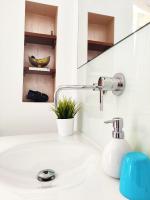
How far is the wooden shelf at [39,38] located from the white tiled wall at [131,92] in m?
0.49

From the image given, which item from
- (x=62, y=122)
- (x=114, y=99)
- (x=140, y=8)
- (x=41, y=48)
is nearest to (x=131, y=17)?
(x=140, y=8)

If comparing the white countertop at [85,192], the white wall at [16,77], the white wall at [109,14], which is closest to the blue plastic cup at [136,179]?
the white countertop at [85,192]

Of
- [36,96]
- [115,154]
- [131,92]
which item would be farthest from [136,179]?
[36,96]

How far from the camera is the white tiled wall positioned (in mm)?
423

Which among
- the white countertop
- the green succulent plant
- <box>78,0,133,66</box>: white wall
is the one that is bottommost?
the white countertop

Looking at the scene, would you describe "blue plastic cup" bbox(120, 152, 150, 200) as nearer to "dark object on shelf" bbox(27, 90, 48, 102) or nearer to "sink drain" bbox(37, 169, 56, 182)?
"sink drain" bbox(37, 169, 56, 182)

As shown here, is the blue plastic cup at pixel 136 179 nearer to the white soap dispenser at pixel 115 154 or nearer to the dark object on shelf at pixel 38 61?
the white soap dispenser at pixel 115 154

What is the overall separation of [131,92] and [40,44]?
0.84 meters

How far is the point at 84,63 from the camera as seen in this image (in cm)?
92

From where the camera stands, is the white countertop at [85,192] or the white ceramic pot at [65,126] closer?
the white countertop at [85,192]

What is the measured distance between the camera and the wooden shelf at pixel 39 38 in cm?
105

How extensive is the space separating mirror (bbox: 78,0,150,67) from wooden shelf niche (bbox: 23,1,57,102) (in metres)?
0.21

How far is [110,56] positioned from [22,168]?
0.54 m

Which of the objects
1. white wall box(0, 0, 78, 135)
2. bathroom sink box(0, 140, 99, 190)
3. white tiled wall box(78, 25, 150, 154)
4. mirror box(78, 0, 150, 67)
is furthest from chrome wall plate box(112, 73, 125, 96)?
white wall box(0, 0, 78, 135)
